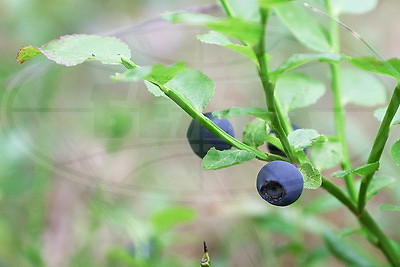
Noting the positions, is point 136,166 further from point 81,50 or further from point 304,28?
point 81,50

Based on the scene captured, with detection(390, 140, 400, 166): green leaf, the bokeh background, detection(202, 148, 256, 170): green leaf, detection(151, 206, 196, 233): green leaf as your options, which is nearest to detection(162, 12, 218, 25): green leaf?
detection(202, 148, 256, 170): green leaf

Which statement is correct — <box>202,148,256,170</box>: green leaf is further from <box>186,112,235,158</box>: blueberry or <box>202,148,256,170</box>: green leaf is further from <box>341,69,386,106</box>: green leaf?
<box>341,69,386,106</box>: green leaf

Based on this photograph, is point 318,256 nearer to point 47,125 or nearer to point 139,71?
point 139,71

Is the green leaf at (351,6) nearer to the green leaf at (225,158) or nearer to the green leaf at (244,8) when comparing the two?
the green leaf at (244,8)

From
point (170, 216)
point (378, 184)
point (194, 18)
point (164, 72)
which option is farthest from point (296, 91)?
point (170, 216)

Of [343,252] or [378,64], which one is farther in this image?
[343,252]

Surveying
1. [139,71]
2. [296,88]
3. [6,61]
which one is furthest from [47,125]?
[139,71]
